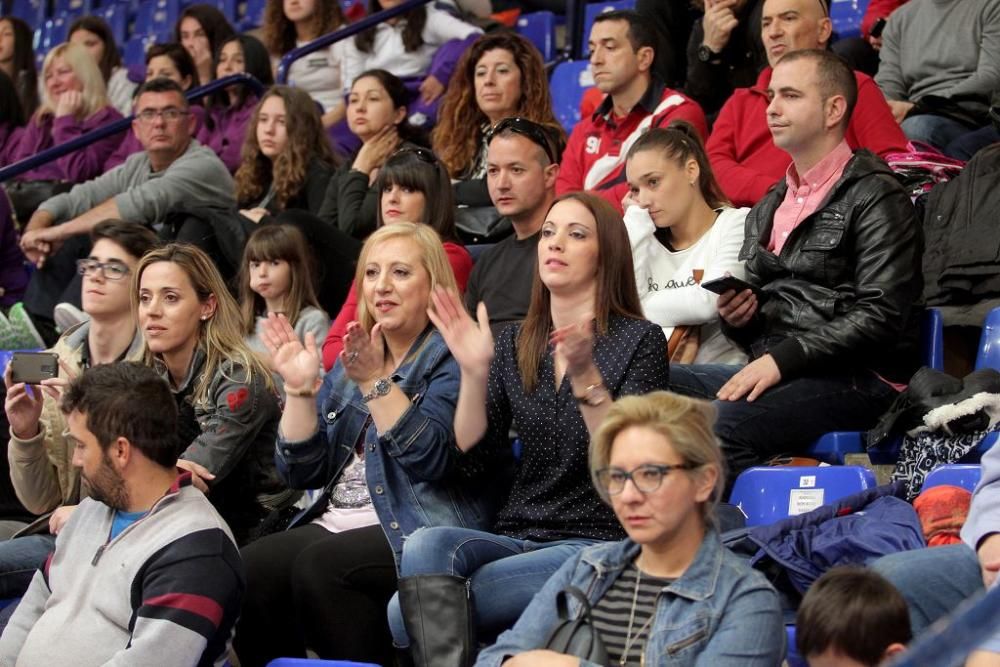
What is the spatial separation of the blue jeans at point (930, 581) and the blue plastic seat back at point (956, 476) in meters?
0.47

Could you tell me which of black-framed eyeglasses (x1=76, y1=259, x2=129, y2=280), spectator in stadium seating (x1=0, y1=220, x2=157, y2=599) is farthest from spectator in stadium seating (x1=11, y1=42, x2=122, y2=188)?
black-framed eyeglasses (x1=76, y1=259, x2=129, y2=280)

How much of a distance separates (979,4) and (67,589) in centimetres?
395

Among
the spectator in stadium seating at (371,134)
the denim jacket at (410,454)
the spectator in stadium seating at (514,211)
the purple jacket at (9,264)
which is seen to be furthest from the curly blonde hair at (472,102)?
the denim jacket at (410,454)

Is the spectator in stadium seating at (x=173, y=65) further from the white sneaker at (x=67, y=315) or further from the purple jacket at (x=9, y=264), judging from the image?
the white sneaker at (x=67, y=315)

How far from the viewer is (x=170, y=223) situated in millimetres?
5996

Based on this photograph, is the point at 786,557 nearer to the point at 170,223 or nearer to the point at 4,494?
the point at 4,494

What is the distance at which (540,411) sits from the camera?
10.7ft

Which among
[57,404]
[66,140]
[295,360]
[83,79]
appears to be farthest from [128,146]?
[295,360]

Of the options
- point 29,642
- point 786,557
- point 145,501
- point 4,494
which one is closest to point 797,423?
point 786,557

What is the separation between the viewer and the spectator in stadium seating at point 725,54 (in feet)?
19.0

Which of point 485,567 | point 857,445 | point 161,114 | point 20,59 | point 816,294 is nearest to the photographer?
point 485,567

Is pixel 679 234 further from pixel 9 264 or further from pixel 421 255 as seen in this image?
pixel 9 264

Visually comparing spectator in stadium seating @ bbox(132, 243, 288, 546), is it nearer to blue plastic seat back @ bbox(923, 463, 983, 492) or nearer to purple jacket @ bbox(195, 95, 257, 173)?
blue plastic seat back @ bbox(923, 463, 983, 492)

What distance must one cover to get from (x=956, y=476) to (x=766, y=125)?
2.07m
